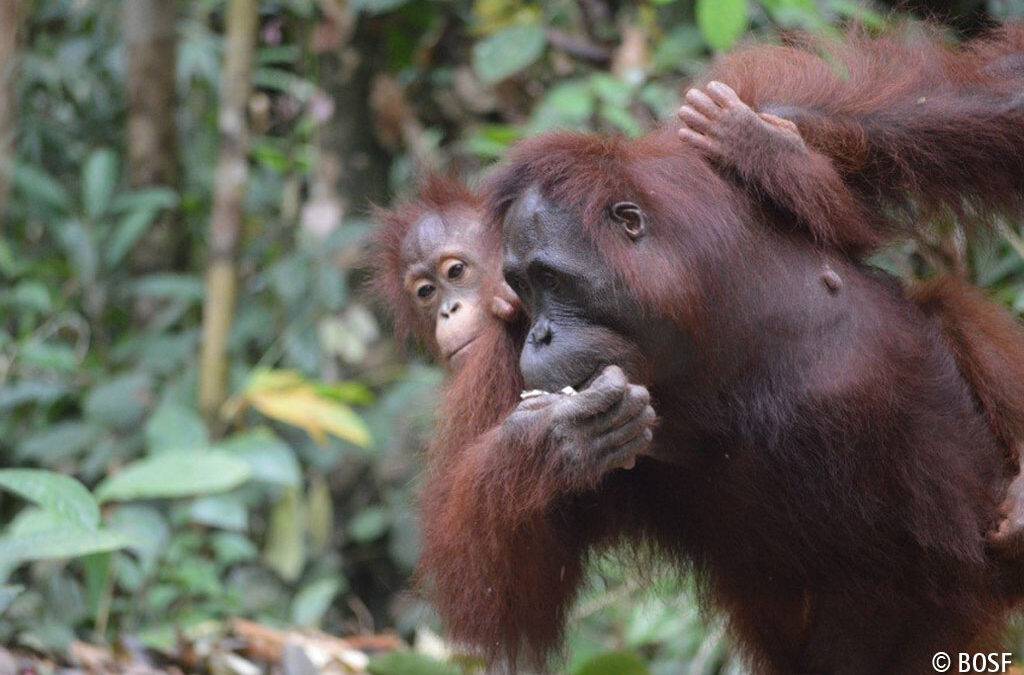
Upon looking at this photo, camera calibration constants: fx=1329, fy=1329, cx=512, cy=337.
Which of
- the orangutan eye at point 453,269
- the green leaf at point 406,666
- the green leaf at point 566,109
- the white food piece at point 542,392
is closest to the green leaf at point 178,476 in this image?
the green leaf at point 406,666

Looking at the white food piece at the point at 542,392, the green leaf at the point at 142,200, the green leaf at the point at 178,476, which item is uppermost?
the white food piece at the point at 542,392

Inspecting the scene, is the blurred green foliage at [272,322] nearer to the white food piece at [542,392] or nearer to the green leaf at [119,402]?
the green leaf at [119,402]

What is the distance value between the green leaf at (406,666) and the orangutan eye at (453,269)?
96cm

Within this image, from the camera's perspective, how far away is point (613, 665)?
3.07 meters

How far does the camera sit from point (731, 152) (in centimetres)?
250

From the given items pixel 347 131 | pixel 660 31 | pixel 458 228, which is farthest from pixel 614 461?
pixel 347 131

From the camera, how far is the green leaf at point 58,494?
2.59m

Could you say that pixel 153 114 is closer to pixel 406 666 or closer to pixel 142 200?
pixel 142 200

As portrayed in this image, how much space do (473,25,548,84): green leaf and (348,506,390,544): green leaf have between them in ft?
5.60

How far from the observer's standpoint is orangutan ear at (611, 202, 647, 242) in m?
2.32

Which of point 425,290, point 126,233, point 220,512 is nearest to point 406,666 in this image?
point 425,290

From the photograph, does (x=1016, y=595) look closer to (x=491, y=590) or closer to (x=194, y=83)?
(x=491, y=590)

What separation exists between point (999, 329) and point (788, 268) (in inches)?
20.4

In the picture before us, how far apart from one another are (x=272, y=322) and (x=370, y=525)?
0.87 metres
